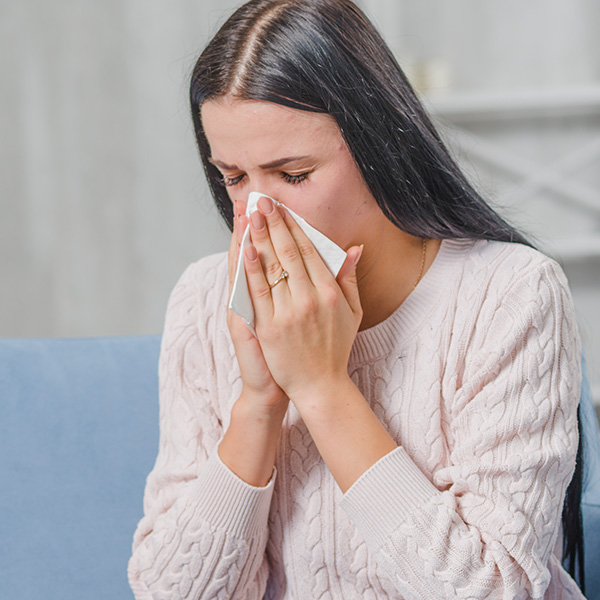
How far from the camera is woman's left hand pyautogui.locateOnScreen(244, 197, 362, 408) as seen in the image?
93cm

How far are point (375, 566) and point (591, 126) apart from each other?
7.18 feet

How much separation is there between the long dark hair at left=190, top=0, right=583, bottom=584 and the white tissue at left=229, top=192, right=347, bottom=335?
0.10 metres

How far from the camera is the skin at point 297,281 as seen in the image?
0.91 m

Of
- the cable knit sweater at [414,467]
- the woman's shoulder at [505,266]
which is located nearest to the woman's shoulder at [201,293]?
the cable knit sweater at [414,467]

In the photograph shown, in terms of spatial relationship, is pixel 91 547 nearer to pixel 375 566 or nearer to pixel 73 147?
pixel 375 566

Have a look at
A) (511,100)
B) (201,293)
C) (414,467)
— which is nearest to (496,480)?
(414,467)

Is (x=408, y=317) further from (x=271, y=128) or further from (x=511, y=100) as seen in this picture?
(x=511, y=100)

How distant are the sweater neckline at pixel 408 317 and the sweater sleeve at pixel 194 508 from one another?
24cm

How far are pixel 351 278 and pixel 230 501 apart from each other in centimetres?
35

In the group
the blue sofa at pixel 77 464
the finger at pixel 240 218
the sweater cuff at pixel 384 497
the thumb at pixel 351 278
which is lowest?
the blue sofa at pixel 77 464

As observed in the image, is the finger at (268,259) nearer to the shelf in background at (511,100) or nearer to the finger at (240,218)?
the finger at (240,218)

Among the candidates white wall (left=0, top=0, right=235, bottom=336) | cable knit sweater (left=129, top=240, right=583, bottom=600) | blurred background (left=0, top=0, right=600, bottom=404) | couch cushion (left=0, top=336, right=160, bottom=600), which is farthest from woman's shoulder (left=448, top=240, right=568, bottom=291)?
white wall (left=0, top=0, right=235, bottom=336)

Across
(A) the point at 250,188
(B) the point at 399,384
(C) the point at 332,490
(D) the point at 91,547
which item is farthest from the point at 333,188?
(D) the point at 91,547

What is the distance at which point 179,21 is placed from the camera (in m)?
2.68
